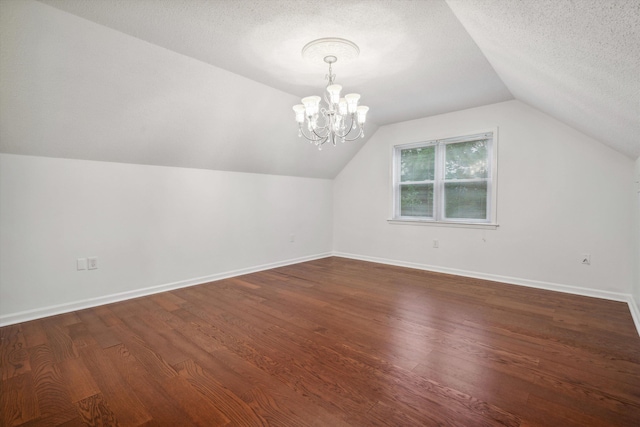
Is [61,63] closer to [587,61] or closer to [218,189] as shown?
[218,189]

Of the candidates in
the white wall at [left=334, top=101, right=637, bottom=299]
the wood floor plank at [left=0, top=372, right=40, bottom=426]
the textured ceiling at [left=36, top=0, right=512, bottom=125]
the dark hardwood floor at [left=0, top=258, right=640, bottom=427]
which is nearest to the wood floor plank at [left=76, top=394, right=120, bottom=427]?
the dark hardwood floor at [left=0, top=258, right=640, bottom=427]

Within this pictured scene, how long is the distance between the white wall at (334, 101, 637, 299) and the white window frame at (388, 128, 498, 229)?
7 cm

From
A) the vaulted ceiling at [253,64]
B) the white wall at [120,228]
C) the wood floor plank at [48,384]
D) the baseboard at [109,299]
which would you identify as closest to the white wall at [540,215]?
the vaulted ceiling at [253,64]

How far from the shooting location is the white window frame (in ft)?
12.9

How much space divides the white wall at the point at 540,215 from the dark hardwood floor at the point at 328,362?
1.43ft

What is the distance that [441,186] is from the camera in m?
4.45

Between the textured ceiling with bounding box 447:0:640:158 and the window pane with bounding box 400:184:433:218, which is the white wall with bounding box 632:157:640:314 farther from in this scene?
the window pane with bounding box 400:184:433:218

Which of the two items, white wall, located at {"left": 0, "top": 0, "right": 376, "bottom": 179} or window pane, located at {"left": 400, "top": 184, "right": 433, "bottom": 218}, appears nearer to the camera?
white wall, located at {"left": 0, "top": 0, "right": 376, "bottom": 179}

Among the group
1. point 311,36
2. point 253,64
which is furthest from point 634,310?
point 253,64

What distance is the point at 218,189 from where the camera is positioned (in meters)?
4.04

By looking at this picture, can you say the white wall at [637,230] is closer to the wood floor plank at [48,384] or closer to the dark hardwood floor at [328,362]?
the dark hardwood floor at [328,362]

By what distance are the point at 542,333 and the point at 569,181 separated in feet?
6.52

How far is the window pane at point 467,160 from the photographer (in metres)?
4.08

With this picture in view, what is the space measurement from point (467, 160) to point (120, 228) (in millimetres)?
4435
